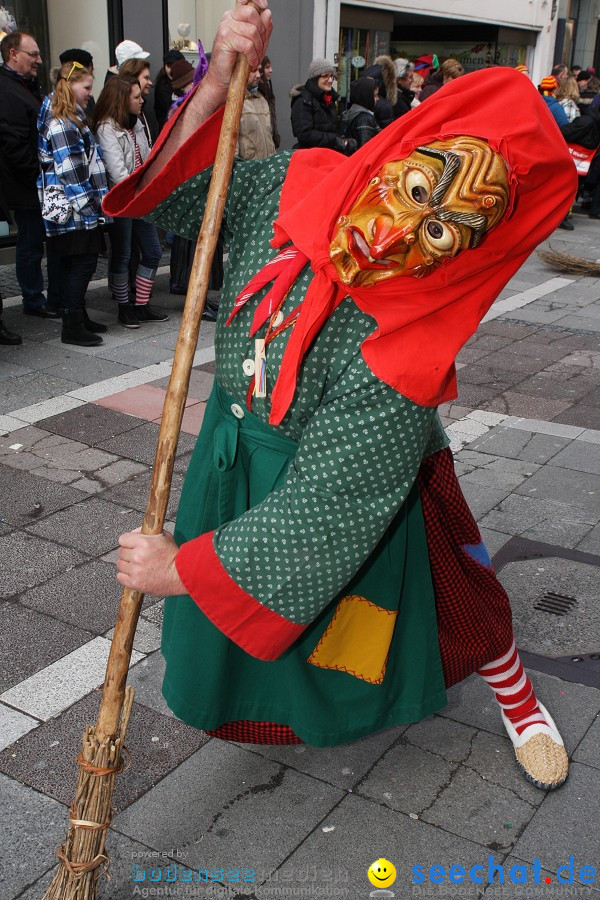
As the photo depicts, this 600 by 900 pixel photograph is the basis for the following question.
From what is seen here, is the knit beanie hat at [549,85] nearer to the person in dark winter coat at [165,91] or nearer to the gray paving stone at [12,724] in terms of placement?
the person in dark winter coat at [165,91]

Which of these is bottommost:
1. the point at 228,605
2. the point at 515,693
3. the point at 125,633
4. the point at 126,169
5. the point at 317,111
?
the point at 515,693

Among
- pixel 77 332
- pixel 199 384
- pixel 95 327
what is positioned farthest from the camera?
pixel 95 327

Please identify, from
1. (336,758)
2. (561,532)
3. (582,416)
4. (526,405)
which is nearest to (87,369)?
(526,405)

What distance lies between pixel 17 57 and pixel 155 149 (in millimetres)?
5275

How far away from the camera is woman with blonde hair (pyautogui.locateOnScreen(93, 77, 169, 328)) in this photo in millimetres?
6859

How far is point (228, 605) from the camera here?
1864 mm

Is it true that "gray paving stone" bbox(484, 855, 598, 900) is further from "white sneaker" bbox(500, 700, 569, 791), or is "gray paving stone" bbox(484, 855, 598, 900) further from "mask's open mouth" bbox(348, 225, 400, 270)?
"mask's open mouth" bbox(348, 225, 400, 270)

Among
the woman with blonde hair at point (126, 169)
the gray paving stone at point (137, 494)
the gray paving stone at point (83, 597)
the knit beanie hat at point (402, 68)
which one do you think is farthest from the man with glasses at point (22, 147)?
the knit beanie hat at point (402, 68)

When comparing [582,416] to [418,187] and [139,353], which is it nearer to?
[139,353]

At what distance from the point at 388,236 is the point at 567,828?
1725 mm

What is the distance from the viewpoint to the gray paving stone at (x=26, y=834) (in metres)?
2.37

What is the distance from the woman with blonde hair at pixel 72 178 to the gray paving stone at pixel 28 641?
11.4 ft

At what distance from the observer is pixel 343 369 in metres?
1.87

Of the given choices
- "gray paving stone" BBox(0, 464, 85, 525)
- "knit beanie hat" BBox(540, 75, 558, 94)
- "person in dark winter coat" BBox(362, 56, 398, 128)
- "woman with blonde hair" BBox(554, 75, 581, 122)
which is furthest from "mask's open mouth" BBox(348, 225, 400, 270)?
"woman with blonde hair" BBox(554, 75, 581, 122)
